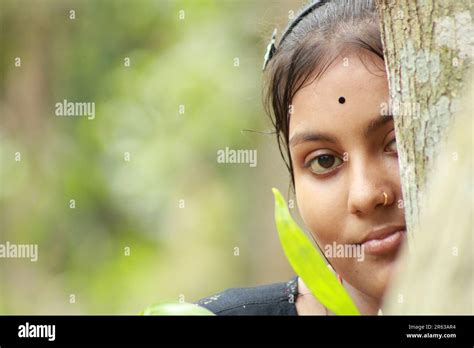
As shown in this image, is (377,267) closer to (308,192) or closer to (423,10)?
(308,192)

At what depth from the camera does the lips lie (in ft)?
3.84

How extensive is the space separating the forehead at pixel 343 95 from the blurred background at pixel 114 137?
335cm

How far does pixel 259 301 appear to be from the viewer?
4.82 feet

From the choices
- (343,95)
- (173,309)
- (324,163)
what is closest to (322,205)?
(324,163)

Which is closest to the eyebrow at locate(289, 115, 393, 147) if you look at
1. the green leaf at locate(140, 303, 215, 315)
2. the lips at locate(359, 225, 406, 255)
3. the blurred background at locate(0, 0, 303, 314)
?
the lips at locate(359, 225, 406, 255)

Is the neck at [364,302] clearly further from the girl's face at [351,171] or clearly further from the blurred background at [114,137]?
the blurred background at [114,137]

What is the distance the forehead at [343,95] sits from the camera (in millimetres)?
1183

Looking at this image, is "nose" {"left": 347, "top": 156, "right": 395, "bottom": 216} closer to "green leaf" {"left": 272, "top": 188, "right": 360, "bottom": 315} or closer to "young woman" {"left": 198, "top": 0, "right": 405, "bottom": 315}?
"young woman" {"left": 198, "top": 0, "right": 405, "bottom": 315}

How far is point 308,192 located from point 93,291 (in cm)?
451

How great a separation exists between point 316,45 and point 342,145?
0.25 meters

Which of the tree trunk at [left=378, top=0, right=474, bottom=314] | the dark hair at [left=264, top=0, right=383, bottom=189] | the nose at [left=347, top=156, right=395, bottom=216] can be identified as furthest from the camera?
the dark hair at [left=264, top=0, right=383, bottom=189]

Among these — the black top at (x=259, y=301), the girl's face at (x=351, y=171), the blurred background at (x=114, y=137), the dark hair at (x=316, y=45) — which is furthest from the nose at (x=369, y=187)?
the blurred background at (x=114, y=137)

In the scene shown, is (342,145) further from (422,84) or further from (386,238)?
(422,84)
